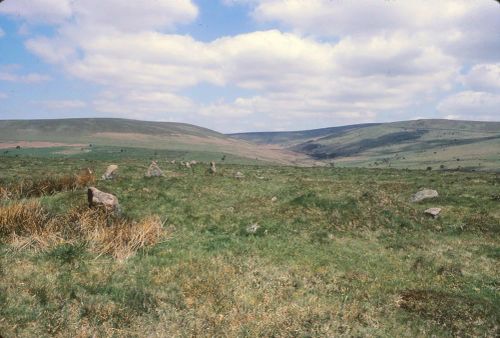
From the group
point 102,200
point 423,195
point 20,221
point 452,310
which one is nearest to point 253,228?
point 102,200

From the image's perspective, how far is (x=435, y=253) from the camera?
2125cm

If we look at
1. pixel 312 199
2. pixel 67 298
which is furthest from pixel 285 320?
pixel 312 199

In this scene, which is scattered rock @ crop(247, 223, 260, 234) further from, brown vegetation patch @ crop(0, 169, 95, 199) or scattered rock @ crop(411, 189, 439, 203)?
scattered rock @ crop(411, 189, 439, 203)

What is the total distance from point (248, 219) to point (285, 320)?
40.8 feet

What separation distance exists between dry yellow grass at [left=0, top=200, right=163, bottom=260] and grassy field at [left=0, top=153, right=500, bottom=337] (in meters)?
0.14

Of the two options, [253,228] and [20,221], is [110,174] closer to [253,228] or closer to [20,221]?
[20,221]

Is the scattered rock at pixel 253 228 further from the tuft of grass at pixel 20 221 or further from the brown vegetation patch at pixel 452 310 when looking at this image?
the tuft of grass at pixel 20 221

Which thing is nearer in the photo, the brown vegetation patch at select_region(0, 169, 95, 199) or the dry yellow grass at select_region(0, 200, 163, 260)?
the dry yellow grass at select_region(0, 200, 163, 260)

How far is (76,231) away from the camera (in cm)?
1877

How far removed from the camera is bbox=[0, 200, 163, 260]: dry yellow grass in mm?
17103

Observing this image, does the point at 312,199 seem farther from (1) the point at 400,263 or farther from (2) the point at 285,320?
(2) the point at 285,320

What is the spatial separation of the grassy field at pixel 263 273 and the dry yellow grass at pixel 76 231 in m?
0.14

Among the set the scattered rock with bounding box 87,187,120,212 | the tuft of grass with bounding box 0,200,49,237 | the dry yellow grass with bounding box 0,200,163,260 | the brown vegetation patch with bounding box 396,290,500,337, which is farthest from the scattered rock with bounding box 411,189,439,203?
the tuft of grass with bounding box 0,200,49,237

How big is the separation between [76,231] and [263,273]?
861 cm
